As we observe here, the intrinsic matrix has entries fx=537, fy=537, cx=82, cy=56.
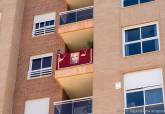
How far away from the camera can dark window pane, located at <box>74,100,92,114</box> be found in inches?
992

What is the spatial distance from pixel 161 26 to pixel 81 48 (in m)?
5.68

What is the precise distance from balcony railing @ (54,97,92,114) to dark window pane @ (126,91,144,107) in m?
1.97

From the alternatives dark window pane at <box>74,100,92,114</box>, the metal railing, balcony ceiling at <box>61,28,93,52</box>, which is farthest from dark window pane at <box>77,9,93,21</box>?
dark window pane at <box>74,100,92,114</box>

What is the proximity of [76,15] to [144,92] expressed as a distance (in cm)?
730

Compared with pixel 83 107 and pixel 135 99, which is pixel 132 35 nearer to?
pixel 135 99

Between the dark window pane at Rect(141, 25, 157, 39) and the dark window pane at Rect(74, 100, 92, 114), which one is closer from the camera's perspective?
the dark window pane at Rect(74, 100, 92, 114)

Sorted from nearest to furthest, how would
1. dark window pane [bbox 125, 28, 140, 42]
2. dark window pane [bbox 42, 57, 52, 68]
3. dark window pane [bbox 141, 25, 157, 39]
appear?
dark window pane [bbox 141, 25, 157, 39] → dark window pane [bbox 125, 28, 140, 42] → dark window pane [bbox 42, 57, 52, 68]

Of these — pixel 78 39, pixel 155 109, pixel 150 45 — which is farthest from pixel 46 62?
pixel 155 109


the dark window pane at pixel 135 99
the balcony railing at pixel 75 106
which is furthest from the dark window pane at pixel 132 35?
the balcony railing at pixel 75 106

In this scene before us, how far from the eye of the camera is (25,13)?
107ft

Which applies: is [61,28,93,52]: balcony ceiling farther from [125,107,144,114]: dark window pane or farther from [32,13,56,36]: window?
[125,107,144,114]: dark window pane

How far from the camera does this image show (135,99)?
79.7 ft

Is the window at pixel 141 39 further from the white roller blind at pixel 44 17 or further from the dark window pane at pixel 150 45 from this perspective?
the white roller blind at pixel 44 17

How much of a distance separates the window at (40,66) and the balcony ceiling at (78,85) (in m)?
1.73
